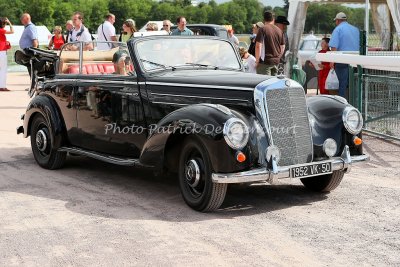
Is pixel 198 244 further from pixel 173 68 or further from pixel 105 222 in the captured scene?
pixel 173 68

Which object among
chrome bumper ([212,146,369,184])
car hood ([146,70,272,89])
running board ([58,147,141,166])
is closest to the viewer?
chrome bumper ([212,146,369,184])

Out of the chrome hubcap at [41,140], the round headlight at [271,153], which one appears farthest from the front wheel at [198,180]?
the chrome hubcap at [41,140]

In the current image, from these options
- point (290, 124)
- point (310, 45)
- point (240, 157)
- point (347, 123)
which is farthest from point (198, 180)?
point (310, 45)

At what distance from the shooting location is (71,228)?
564 centimetres

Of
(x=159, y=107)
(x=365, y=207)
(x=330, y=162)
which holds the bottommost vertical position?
(x=365, y=207)

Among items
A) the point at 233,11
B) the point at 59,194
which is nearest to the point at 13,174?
the point at 59,194

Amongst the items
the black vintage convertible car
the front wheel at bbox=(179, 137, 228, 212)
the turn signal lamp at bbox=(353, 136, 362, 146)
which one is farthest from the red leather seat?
the turn signal lamp at bbox=(353, 136, 362, 146)

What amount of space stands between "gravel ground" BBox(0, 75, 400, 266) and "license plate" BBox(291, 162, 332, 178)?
37 cm

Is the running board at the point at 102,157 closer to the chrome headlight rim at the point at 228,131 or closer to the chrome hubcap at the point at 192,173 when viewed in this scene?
the chrome hubcap at the point at 192,173

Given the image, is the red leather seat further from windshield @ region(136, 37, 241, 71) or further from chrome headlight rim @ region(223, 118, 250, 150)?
chrome headlight rim @ region(223, 118, 250, 150)

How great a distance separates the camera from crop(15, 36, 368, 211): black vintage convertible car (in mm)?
5918

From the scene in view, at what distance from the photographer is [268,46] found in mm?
11711

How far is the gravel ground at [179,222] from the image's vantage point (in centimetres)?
487

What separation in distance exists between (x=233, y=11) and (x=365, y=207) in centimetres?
11232
